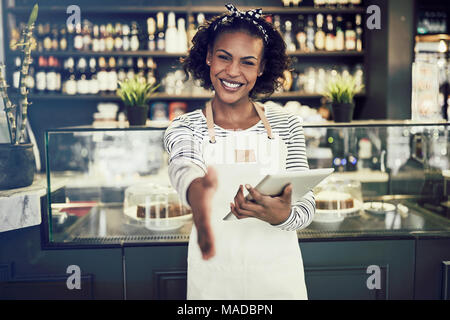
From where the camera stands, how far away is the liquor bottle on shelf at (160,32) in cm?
338

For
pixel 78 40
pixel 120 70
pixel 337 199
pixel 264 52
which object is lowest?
pixel 337 199

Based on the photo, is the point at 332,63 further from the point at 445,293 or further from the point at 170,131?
the point at 170,131

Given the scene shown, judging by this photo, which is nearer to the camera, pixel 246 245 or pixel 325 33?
pixel 246 245

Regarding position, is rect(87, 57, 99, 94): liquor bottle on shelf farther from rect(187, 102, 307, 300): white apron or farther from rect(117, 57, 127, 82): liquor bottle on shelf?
rect(187, 102, 307, 300): white apron

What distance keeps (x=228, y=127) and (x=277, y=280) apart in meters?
0.49

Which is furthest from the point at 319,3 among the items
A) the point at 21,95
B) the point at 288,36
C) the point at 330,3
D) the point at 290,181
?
the point at 290,181

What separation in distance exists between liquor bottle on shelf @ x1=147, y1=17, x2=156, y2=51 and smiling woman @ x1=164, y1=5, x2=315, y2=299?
2256 mm

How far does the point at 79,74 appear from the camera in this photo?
11.3ft

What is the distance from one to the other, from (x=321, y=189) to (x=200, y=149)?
77 centimetres

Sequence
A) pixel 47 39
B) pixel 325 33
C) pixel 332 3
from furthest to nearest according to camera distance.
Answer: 1. pixel 325 33
2. pixel 332 3
3. pixel 47 39

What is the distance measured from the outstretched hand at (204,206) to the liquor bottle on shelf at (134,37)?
254 centimetres

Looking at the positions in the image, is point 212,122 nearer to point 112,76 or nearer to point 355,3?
point 112,76

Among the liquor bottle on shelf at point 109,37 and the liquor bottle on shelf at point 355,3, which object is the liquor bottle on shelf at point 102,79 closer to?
the liquor bottle on shelf at point 109,37

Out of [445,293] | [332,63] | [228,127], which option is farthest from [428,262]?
[332,63]
